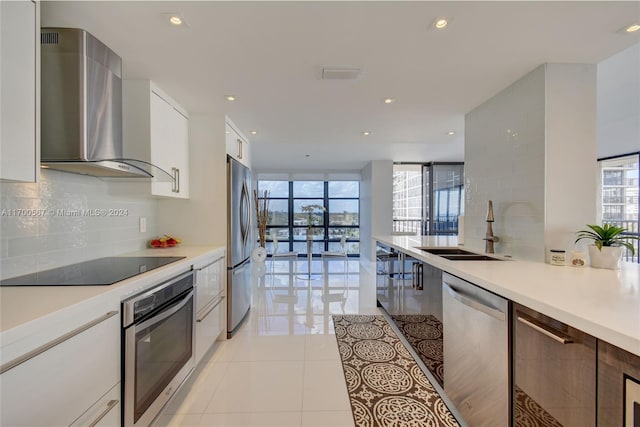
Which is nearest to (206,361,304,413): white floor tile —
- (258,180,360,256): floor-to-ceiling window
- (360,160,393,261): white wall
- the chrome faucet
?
the chrome faucet

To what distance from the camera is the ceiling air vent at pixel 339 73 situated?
6.51 ft

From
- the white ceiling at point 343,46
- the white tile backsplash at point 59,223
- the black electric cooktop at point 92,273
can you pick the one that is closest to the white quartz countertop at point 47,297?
the black electric cooktop at point 92,273

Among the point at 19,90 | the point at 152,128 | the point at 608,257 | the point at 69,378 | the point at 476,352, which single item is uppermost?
the point at 152,128

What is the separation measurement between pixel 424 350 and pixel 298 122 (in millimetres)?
2560

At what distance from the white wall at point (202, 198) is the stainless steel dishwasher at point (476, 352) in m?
2.16

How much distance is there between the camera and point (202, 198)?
2.88 m

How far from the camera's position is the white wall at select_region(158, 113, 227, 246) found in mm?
2859

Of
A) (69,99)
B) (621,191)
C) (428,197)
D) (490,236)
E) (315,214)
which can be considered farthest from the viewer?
(315,214)

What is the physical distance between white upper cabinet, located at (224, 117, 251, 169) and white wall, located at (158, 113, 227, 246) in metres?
0.13

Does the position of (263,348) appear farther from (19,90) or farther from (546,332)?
(19,90)

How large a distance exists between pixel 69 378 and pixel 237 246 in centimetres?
201

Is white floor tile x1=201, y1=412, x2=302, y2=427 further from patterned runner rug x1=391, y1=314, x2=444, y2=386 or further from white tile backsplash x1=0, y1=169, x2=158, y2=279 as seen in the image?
white tile backsplash x1=0, y1=169, x2=158, y2=279

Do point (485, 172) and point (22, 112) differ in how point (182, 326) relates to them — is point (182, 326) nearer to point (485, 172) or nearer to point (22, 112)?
point (22, 112)

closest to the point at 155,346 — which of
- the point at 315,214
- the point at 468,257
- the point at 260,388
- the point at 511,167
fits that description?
the point at 260,388
